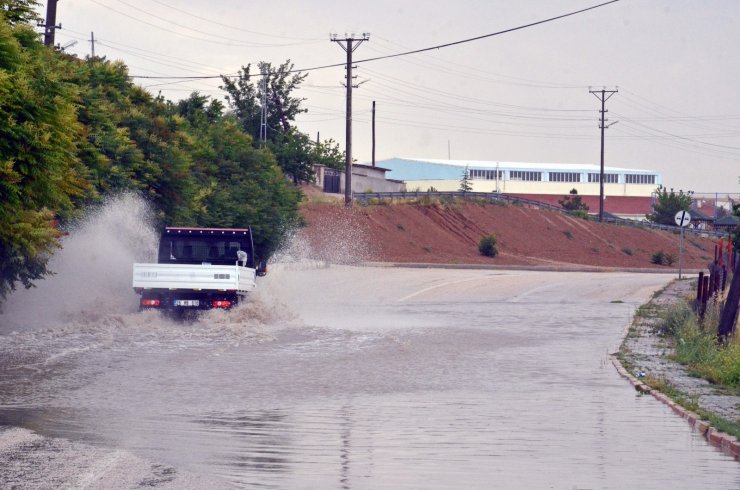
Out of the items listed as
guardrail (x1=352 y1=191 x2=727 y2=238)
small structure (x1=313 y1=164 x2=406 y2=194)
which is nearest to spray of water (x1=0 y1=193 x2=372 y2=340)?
guardrail (x1=352 y1=191 x2=727 y2=238)

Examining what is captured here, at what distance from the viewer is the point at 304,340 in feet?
80.0

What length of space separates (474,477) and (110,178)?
2666 centimetres

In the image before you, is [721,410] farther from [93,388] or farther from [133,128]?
[133,128]

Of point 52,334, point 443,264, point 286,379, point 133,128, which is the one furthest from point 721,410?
point 443,264

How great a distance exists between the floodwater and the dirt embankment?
127ft

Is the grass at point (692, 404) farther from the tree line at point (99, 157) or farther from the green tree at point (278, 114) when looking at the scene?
the green tree at point (278, 114)

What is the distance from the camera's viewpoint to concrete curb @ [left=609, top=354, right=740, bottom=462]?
1152 centimetres

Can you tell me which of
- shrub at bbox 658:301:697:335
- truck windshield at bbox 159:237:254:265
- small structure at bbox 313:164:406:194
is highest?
small structure at bbox 313:164:406:194

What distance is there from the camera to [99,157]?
32.8 meters

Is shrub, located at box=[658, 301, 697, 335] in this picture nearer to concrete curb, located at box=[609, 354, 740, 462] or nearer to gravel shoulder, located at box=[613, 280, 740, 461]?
gravel shoulder, located at box=[613, 280, 740, 461]

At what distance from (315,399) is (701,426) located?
519cm

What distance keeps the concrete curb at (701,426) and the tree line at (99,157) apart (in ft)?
35.6

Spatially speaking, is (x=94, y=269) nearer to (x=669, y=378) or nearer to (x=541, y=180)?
(x=669, y=378)

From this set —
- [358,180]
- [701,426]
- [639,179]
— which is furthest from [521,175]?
[701,426]
